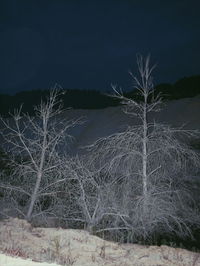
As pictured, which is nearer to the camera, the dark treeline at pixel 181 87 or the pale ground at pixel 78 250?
the pale ground at pixel 78 250

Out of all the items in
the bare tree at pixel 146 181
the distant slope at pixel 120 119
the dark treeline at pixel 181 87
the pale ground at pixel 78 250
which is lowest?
the pale ground at pixel 78 250

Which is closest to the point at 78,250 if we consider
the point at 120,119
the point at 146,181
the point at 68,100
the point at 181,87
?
the point at 146,181

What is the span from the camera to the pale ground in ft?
26.0

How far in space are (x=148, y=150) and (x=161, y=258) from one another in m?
5.70

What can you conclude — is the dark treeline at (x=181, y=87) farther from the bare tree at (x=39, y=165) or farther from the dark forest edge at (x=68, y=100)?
the bare tree at (x=39, y=165)

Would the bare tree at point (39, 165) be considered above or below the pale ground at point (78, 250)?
above

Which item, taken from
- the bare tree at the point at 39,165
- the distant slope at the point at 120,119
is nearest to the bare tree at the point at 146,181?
the bare tree at the point at 39,165

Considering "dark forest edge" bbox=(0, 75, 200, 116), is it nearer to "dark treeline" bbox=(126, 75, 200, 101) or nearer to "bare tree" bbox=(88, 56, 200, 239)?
"dark treeline" bbox=(126, 75, 200, 101)

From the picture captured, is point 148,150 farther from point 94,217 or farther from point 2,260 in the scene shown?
point 2,260

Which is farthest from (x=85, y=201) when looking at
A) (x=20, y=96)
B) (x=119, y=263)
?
(x=20, y=96)

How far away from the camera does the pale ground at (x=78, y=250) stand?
26.0 ft

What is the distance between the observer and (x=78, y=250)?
8945 millimetres

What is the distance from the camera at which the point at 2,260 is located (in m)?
5.66

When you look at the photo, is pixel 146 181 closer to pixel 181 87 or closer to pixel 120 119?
pixel 120 119
